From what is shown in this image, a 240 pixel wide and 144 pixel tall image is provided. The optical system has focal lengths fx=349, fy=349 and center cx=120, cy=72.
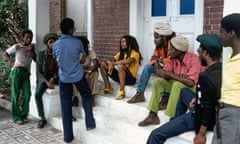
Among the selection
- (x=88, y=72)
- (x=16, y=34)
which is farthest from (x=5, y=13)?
(x=88, y=72)

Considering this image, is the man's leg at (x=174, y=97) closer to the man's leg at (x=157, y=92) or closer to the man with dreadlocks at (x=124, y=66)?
the man's leg at (x=157, y=92)

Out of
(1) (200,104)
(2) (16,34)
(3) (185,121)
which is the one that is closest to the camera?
(1) (200,104)

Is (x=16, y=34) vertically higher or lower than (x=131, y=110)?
higher

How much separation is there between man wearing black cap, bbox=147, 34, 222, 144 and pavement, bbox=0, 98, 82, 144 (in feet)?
6.26

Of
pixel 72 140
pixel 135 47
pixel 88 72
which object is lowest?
pixel 72 140

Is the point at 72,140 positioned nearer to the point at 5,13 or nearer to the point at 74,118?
the point at 74,118

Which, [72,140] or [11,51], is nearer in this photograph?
[72,140]

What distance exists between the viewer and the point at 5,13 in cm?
819

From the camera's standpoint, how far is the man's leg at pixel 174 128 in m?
A: 3.45

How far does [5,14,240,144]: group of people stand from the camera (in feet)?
8.62

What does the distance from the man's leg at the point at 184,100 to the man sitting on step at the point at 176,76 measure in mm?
130

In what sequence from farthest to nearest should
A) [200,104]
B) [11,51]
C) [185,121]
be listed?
[11,51] < [185,121] < [200,104]

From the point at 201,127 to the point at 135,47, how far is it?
2.73m

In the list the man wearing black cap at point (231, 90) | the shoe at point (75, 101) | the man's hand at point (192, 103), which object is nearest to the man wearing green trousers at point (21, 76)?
the shoe at point (75, 101)
